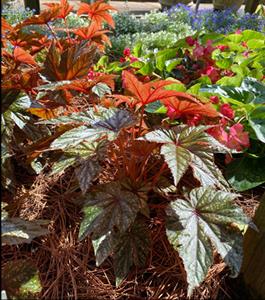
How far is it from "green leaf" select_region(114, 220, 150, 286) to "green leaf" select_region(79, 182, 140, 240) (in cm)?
7

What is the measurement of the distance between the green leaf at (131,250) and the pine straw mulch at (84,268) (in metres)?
0.07

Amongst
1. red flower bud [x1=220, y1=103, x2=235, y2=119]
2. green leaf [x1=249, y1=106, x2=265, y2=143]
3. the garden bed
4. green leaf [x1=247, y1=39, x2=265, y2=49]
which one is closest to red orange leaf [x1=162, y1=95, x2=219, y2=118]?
the garden bed

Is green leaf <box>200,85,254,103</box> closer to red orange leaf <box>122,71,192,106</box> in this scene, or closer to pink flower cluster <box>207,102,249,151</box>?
pink flower cluster <box>207,102,249,151</box>

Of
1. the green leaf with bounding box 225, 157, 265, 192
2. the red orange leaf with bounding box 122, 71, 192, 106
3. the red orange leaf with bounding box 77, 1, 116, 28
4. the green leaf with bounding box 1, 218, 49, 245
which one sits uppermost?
the red orange leaf with bounding box 77, 1, 116, 28

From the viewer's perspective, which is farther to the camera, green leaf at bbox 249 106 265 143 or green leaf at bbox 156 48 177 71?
green leaf at bbox 156 48 177 71

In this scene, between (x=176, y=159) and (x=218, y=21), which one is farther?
(x=218, y=21)

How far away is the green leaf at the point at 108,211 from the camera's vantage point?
0.92m

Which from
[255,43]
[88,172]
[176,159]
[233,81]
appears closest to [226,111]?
[233,81]

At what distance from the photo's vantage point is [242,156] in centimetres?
147

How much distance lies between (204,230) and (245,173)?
1.78 feet

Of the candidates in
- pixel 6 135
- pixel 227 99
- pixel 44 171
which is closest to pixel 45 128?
pixel 44 171

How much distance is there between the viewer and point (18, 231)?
90 centimetres

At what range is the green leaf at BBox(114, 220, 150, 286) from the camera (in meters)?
0.98

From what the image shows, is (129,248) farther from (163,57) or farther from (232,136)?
(163,57)
